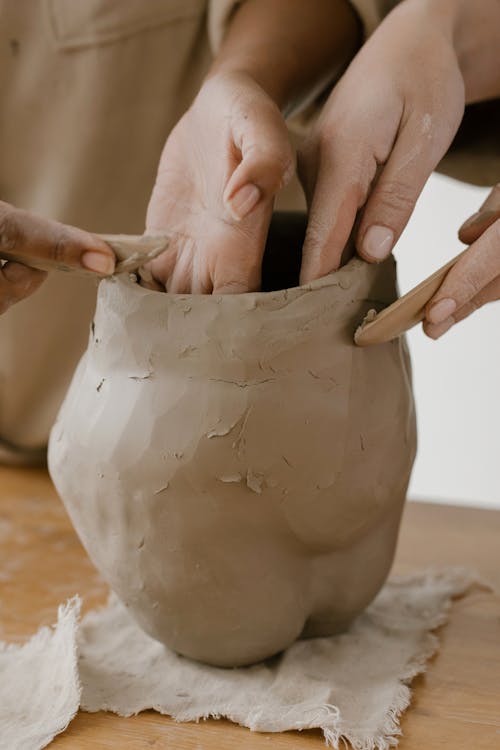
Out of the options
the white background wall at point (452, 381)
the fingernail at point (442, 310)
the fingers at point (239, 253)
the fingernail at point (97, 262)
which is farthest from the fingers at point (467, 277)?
the white background wall at point (452, 381)

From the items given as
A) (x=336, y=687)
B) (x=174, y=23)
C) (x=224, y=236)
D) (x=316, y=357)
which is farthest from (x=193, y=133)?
(x=336, y=687)

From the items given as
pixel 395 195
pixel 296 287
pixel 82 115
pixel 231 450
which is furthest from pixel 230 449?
pixel 82 115

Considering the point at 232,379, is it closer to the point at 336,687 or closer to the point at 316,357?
the point at 316,357

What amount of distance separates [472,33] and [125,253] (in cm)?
39

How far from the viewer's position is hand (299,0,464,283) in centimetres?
78

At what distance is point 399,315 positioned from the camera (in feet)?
2.48

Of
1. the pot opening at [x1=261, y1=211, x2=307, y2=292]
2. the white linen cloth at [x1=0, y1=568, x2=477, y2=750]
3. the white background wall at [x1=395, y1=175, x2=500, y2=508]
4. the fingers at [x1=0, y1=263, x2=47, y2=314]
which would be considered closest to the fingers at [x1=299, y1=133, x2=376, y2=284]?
the pot opening at [x1=261, y1=211, x2=307, y2=292]

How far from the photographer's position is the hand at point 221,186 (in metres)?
0.74

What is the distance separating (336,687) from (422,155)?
1.43ft

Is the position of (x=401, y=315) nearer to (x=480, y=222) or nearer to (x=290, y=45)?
(x=480, y=222)

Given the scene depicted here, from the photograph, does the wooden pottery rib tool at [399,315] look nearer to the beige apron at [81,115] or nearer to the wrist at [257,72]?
the wrist at [257,72]

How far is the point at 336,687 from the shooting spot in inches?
30.9

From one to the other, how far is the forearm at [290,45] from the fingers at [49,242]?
0.92 feet

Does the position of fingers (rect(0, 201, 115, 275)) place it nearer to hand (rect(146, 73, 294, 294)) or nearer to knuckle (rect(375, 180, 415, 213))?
hand (rect(146, 73, 294, 294))
